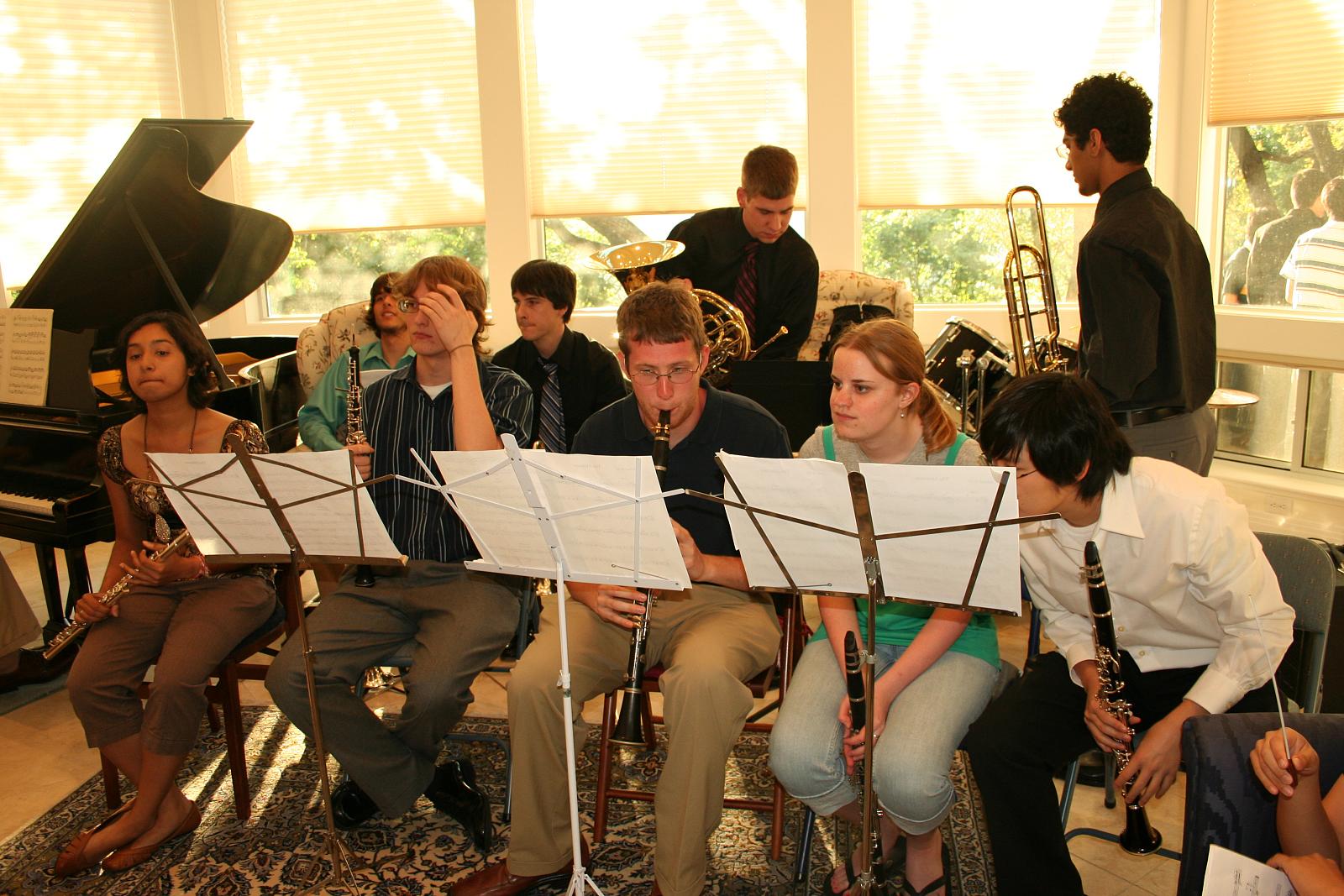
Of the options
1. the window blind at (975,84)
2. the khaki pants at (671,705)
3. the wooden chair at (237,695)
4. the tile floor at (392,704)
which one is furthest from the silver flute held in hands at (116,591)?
the window blind at (975,84)

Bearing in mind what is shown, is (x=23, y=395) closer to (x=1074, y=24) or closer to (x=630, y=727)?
(x=630, y=727)

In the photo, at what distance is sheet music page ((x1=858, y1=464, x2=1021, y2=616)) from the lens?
1.60 m

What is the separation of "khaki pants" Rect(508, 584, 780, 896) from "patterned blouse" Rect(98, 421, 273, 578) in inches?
37.5

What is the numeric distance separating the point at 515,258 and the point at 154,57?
2.31 metres

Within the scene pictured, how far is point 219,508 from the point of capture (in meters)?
2.24

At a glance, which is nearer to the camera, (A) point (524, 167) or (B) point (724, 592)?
(B) point (724, 592)

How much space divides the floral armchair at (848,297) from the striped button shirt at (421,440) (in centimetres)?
215

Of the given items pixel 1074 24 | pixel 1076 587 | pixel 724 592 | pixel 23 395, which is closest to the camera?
pixel 1076 587

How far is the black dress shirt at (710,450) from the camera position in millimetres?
2455

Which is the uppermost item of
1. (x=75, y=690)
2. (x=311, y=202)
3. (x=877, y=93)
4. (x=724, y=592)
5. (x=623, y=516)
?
(x=877, y=93)

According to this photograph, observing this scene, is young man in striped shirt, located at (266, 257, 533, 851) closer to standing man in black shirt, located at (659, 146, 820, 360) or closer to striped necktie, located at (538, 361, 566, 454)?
striped necktie, located at (538, 361, 566, 454)

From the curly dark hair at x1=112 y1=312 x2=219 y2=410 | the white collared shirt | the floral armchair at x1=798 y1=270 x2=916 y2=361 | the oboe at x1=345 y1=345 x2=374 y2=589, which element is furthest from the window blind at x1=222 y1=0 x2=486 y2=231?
the white collared shirt

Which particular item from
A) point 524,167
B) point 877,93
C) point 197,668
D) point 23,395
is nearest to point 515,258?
Result: point 524,167

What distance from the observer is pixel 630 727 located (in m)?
2.12
